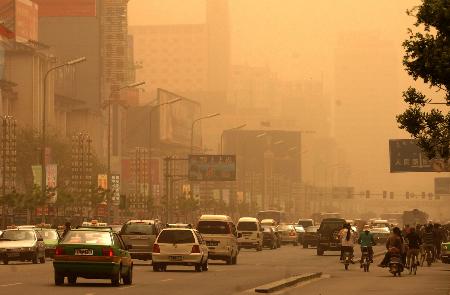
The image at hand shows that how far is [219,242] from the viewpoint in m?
61.3

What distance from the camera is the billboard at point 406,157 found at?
360ft

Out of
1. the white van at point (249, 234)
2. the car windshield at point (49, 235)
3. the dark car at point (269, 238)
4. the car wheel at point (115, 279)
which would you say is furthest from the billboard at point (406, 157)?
the car wheel at point (115, 279)

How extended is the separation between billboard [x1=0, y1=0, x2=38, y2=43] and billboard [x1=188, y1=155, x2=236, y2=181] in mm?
41130

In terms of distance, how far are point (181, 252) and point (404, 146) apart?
6174 centimetres

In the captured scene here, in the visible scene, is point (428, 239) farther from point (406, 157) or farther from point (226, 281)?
point (406, 157)

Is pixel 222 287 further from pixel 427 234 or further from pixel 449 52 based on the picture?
pixel 427 234

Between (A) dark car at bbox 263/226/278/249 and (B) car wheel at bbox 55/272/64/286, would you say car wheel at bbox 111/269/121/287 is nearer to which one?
(B) car wheel at bbox 55/272/64/286

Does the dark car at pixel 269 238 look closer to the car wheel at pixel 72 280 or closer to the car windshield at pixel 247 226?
the car windshield at pixel 247 226

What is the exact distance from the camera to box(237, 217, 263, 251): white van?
88875 mm

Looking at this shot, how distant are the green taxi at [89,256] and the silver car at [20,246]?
2018 cm

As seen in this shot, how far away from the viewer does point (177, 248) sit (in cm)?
5131

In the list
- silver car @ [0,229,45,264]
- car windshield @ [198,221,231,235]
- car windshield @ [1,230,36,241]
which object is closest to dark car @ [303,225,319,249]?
car windshield @ [198,221,231,235]

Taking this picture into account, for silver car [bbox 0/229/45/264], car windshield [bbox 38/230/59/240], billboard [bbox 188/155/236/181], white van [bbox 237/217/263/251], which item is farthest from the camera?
billboard [bbox 188/155/236/181]

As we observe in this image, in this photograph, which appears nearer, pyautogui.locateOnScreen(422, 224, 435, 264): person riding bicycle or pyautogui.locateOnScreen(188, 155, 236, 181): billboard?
pyautogui.locateOnScreen(422, 224, 435, 264): person riding bicycle
